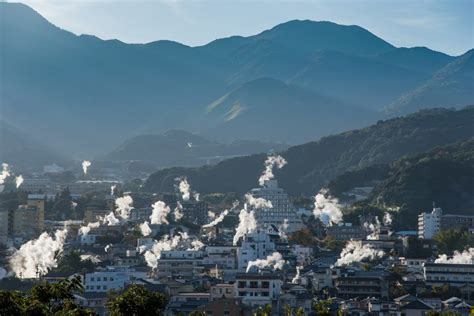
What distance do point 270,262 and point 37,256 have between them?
46.3 ft

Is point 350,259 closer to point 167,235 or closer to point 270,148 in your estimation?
point 167,235

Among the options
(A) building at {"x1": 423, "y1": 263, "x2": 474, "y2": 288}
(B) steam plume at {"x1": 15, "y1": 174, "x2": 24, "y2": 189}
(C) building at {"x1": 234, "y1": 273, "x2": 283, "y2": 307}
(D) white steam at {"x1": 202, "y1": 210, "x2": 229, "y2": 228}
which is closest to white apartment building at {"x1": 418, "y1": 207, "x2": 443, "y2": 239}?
(D) white steam at {"x1": 202, "y1": 210, "x2": 229, "y2": 228}

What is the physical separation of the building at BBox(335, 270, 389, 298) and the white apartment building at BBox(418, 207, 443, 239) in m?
24.1

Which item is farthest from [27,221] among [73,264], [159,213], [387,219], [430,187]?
[430,187]

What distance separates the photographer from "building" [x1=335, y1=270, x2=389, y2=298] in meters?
53.3

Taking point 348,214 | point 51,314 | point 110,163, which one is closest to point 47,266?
point 348,214

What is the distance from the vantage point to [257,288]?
166 ft

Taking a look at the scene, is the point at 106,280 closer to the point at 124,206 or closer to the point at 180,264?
the point at 180,264

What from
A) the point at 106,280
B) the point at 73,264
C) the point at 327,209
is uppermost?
the point at 327,209

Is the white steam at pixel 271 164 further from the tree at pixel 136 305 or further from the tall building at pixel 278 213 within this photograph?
the tree at pixel 136 305

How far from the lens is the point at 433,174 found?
97.8 meters

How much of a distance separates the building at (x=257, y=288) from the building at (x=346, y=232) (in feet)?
91.6

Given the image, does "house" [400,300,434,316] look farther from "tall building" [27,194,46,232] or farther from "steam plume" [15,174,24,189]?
"steam plume" [15,174,24,189]

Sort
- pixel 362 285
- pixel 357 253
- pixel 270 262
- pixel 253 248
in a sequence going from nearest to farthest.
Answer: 1. pixel 362 285
2. pixel 270 262
3. pixel 357 253
4. pixel 253 248
